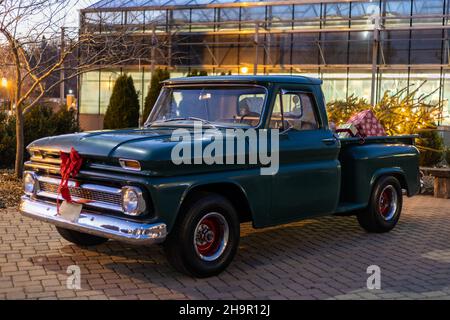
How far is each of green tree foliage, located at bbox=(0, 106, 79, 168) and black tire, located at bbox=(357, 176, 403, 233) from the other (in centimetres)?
827

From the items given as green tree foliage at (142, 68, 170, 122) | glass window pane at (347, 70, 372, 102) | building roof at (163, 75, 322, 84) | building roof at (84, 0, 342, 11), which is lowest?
building roof at (163, 75, 322, 84)

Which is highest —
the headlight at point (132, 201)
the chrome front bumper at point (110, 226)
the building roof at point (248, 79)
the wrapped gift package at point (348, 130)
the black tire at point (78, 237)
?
the building roof at point (248, 79)

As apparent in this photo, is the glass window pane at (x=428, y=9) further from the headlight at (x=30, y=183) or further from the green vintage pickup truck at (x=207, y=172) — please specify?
the headlight at (x=30, y=183)

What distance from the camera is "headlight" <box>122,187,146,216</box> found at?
15.6 ft

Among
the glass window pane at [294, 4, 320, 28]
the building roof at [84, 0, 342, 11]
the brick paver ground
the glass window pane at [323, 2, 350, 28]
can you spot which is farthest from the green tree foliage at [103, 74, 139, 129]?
the brick paver ground

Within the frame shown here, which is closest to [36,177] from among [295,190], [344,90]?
[295,190]

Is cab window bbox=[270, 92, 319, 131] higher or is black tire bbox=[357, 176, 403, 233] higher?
cab window bbox=[270, 92, 319, 131]

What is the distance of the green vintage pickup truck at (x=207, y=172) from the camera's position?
484 centimetres

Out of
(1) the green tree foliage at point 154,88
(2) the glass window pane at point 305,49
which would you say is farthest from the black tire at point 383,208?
(2) the glass window pane at point 305,49

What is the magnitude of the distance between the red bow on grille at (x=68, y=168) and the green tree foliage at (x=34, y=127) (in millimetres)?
7990

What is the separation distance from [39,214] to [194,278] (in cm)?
156

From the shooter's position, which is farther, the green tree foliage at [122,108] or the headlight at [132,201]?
the green tree foliage at [122,108]

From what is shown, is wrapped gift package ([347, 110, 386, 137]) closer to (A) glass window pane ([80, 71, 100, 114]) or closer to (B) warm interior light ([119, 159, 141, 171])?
(B) warm interior light ([119, 159, 141, 171])

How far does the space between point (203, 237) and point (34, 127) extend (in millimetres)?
9354
